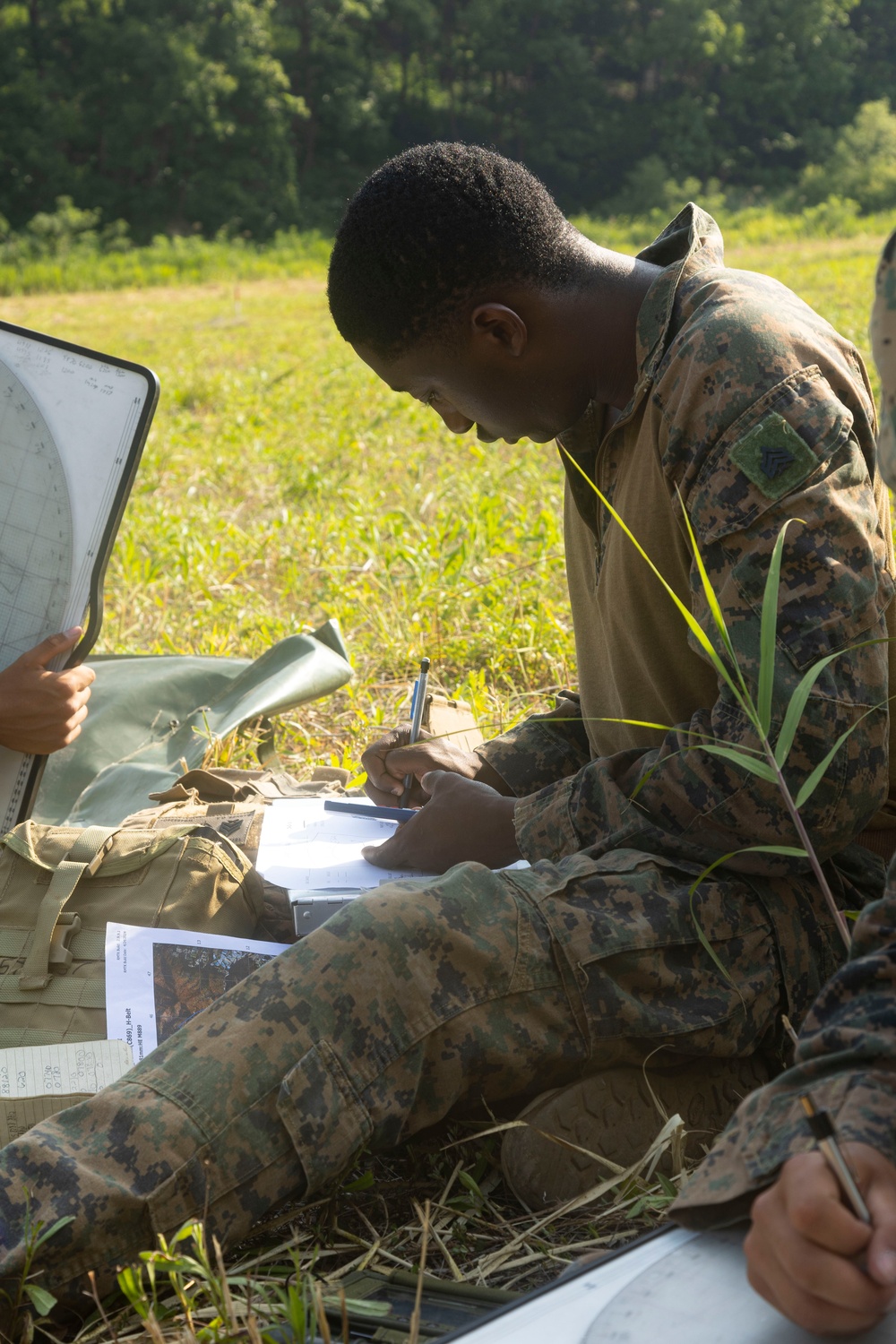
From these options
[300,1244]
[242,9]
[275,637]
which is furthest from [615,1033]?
[242,9]

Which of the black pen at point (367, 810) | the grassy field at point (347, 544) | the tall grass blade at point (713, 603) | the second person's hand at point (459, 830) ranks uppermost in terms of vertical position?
the tall grass blade at point (713, 603)

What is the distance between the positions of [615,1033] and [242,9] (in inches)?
1612

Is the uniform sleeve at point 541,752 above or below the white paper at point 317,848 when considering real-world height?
above

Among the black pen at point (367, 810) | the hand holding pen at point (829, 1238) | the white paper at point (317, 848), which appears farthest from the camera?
the black pen at point (367, 810)

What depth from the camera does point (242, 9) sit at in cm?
3716

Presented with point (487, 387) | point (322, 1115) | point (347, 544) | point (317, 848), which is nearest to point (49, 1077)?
point (322, 1115)

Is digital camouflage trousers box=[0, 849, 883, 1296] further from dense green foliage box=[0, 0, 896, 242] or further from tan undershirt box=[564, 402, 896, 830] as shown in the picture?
dense green foliage box=[0, 0, 896, 242]

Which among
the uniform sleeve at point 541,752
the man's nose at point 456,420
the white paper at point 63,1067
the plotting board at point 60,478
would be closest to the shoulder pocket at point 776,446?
the man's nose at point 456,420

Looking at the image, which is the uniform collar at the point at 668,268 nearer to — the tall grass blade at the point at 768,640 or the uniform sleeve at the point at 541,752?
the tall grass blade at the point at 768,640

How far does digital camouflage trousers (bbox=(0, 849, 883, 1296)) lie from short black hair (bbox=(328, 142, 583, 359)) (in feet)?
2.94

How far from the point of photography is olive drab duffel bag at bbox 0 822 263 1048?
2.02 meters

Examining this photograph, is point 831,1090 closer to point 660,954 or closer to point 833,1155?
point 833,1155

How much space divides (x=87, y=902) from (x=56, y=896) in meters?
0.07

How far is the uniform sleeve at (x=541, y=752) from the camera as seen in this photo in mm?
2439
